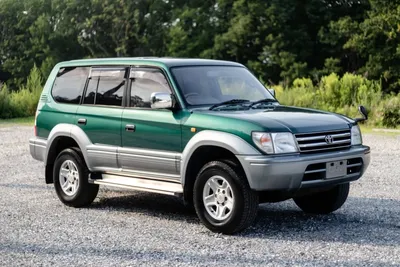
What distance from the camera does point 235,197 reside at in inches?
291

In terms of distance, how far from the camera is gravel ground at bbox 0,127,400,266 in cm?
650

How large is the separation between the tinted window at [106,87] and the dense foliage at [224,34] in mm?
32162

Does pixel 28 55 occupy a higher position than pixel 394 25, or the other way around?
pixel 394 25

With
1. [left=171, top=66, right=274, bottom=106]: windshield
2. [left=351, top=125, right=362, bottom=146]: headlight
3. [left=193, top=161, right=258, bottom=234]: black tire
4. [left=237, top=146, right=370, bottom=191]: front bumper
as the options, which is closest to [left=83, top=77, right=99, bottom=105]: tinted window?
[left=171, top=66, right=274, bottom=106]: windshield

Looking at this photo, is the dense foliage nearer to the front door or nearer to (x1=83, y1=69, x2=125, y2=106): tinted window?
(x1=83, y1=69, x2=125, y2=106): tinted window

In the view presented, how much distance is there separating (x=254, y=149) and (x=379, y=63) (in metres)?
41.9

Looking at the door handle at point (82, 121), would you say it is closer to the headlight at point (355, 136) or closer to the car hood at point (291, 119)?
the car hood at point (291, 119)

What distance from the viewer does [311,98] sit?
25.3 metres

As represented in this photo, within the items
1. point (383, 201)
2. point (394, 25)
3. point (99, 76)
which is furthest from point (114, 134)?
point (394, 25)

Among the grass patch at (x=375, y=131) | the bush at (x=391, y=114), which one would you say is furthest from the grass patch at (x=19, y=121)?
the bush at (x=391, y=114)

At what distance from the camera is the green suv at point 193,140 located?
736 centimetres

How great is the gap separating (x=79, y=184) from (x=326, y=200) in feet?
10.0

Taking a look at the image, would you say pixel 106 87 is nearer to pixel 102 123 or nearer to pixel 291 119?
pixel 102 123

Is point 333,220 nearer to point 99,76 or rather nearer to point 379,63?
point 99,76
